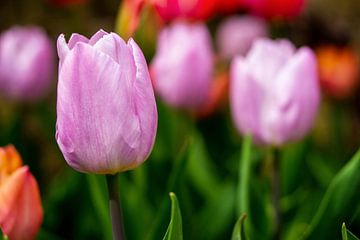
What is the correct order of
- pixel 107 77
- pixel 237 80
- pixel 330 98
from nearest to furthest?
pixel 107 77 → pixel 237 80 → pixel 330 98

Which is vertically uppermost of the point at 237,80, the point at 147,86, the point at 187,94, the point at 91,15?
the point at 147,86

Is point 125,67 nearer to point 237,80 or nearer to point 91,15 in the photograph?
point 237,80

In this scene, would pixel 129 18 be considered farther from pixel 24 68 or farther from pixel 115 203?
pixel 115 203

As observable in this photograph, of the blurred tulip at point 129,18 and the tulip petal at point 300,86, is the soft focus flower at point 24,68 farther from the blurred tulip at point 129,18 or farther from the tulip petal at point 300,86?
→ the tulip petal at point 300,86

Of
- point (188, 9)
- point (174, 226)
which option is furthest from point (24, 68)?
point (174, 226)

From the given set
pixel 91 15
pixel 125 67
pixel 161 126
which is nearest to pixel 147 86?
pixel 125 67

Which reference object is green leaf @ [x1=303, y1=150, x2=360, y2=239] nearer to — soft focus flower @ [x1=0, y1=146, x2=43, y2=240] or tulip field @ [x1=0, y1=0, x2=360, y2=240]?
tulip field @ [x1=0, y1=0, x2=360, y2=240]

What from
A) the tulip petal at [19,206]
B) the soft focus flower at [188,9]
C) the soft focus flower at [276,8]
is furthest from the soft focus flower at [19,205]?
the soft focus flower at [276,8]

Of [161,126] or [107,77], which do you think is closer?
[107,77]
